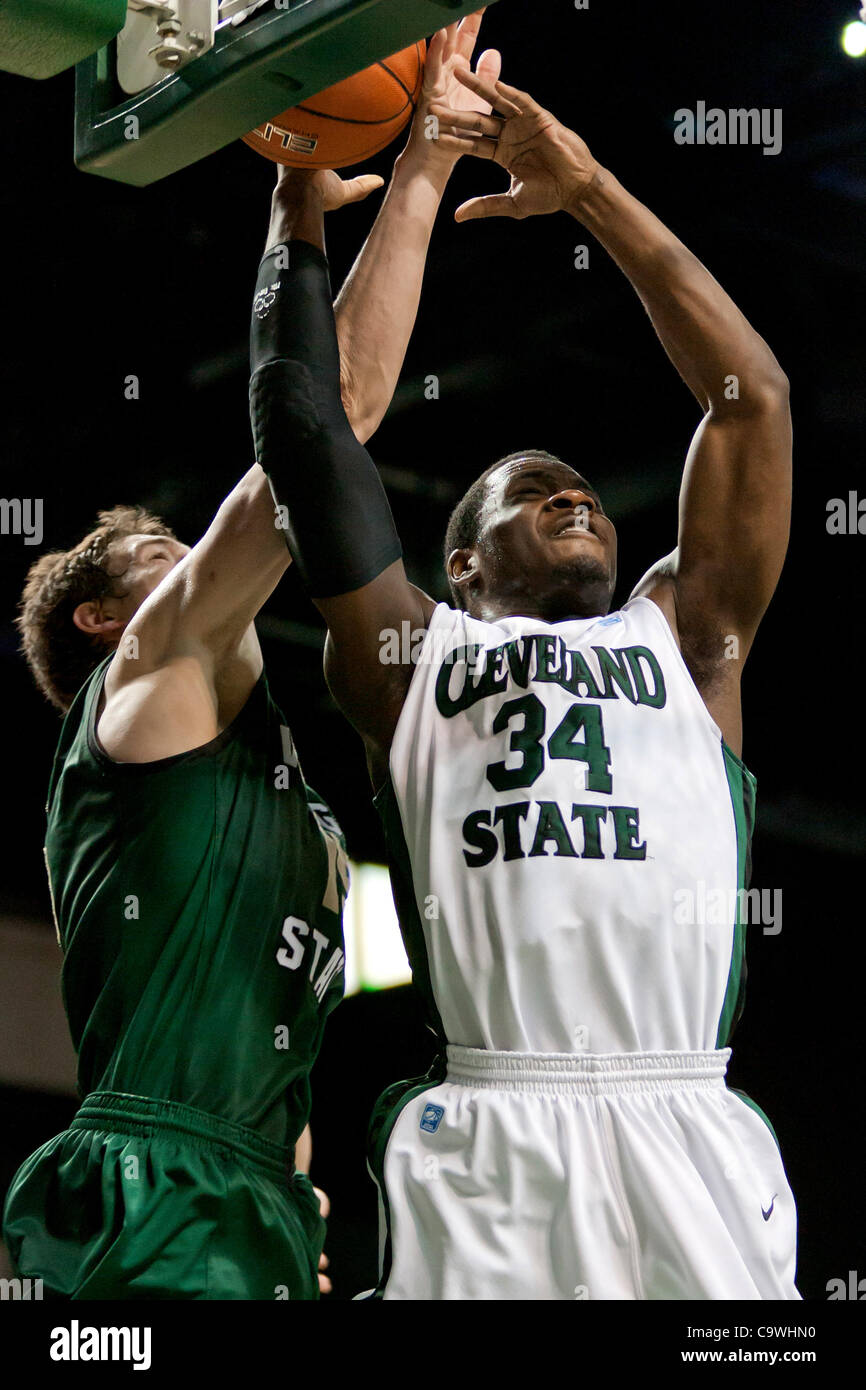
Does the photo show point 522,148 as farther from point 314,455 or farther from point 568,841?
point 568,841

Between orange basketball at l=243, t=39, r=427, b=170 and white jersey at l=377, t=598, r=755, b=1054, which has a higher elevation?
orange basketball at l=243, t=39, r=427, b=170

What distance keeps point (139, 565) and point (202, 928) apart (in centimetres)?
86

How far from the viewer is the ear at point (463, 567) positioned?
2867mm

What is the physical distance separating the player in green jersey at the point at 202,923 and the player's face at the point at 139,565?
261 millimetres

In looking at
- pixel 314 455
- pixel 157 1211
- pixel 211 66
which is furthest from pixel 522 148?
pixel 157 1211

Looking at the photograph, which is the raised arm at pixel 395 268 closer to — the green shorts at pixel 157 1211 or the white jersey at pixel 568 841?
the white jersey at pixel 568 841

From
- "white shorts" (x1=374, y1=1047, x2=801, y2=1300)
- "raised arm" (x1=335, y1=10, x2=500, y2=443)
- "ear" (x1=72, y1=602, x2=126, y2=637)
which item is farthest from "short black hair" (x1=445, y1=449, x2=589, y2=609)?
"white shorts" (x1=374, y1=1047, x2=801, y2=1300)

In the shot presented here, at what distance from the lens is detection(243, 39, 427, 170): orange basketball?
260cm

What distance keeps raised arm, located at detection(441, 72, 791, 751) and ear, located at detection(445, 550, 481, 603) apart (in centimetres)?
37

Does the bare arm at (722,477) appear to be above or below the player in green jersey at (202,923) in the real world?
above

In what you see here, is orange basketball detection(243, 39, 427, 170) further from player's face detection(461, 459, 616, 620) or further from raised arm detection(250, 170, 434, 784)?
player's face detection(461, 459, 616, 620)

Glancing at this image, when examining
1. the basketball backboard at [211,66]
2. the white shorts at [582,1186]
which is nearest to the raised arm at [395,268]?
the basketball backboard at [211,66]

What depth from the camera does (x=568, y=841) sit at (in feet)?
7.64
